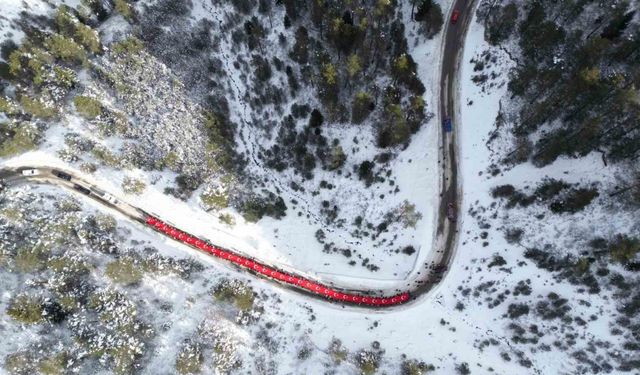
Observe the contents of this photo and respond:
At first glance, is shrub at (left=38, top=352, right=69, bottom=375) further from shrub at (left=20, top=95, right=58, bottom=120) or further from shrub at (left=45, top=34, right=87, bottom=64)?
shrub at (left=45, top=34, right=87, bottom=64)

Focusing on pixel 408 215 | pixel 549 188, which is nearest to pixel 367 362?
pixel 408 215

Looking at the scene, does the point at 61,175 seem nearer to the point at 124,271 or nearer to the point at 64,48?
the point at 124,271

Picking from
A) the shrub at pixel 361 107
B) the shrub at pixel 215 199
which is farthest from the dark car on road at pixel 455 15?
the shrub at pixel 215 199

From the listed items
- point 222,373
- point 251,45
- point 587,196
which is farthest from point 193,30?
point 587,196

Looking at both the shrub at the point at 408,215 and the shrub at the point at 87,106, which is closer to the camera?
the shrub at the point at 87,106

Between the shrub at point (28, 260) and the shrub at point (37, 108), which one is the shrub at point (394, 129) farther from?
the shrub at point (28, 260)

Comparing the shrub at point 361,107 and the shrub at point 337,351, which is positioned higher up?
the shrub at point 361,107
